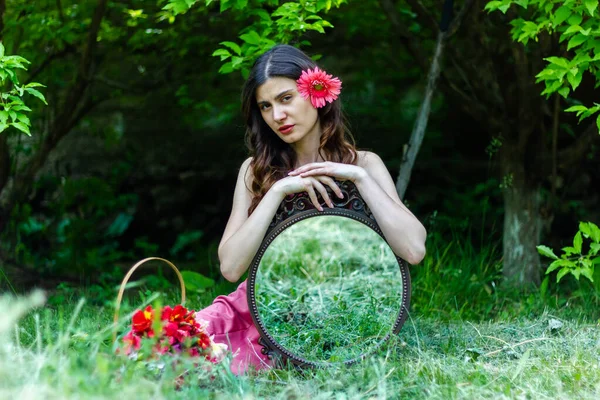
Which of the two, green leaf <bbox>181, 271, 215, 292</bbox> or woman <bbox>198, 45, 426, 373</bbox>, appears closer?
woman <bbox>198, 45, 426, 373</bbox>

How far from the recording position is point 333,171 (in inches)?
115

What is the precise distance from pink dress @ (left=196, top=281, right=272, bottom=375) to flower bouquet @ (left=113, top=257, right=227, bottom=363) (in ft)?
1.15

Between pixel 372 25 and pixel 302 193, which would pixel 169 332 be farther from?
pixel 372 25

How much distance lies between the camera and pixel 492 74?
4566mm

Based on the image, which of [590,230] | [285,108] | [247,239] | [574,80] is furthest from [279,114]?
[590,230]

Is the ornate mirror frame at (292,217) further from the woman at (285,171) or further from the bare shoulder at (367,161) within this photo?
the bare shoulder at (367,161)

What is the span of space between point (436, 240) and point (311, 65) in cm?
177

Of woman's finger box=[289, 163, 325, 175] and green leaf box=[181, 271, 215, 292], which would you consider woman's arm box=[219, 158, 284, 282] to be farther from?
green leaf box=[181, 271, 215, 292]

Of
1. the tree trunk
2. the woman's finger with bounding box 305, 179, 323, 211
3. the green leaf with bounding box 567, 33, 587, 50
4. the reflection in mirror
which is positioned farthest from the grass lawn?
the green leaf with bounding box 567, 33, 587, 50

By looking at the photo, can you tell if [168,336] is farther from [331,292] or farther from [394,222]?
[331,292]

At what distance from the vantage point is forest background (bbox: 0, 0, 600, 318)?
418 centimetres

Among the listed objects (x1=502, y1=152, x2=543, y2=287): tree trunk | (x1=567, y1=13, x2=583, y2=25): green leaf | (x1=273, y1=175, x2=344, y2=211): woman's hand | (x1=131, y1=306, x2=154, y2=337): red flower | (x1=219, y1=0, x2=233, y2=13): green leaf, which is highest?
(x1=219, y1=0, x2=233, y2=13): green leaf

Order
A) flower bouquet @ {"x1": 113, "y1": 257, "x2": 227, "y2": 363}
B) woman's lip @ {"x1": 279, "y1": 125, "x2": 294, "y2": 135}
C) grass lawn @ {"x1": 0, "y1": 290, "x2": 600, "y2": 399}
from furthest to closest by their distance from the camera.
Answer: woman's lip @ {"x1": 279, "y1": 125, "x2": 294, "y2": 135}
flower bouquet @ {"x1": 113, "y1": 257, "x2": 227, "y2": 363}
grass lawn @ {"x1": 0, "y1": 290, "x2": 600, "y2": 399}

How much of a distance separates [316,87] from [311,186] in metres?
0.43
